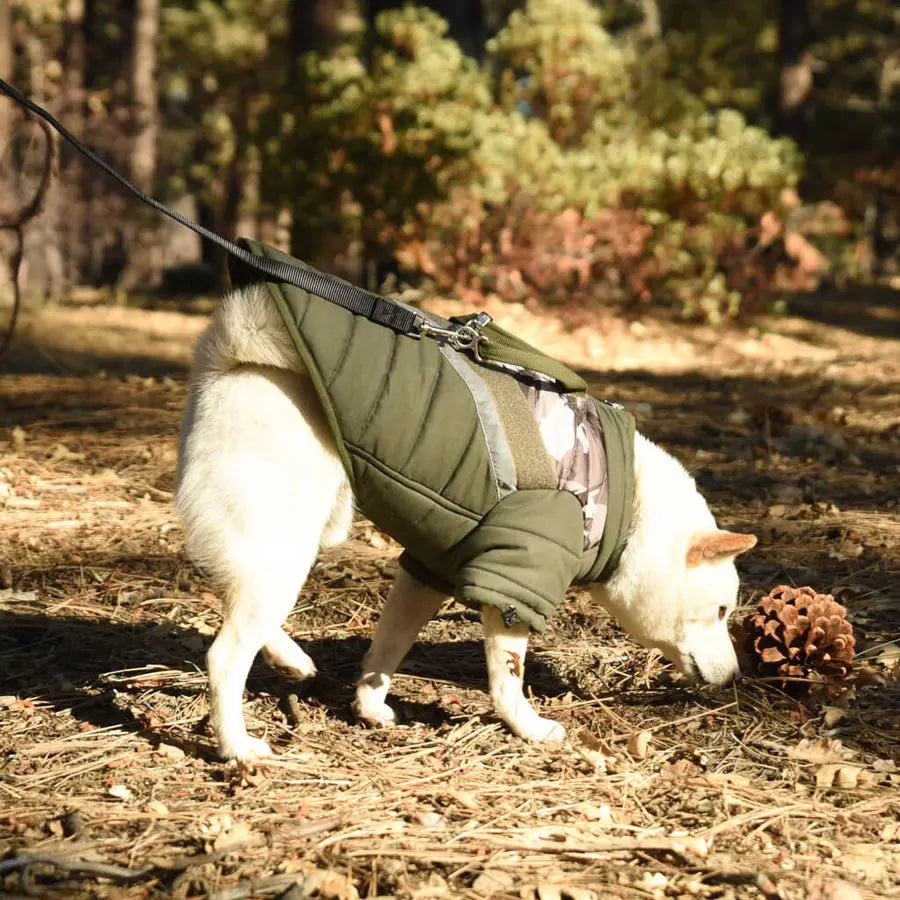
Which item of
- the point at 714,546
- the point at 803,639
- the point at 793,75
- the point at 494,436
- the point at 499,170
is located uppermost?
the point at 793,75

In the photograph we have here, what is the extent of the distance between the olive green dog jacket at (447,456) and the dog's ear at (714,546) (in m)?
0.26

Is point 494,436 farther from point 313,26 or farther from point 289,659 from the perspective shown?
point 313,26

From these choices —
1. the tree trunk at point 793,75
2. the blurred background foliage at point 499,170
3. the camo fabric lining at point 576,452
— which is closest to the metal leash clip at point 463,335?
the camo fabric lining at point 576,452

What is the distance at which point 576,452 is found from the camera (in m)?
2.91

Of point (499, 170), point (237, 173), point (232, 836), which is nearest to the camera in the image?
point (232, 836)

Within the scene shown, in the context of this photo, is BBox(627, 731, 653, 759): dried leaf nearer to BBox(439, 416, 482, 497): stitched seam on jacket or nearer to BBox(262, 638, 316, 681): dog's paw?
BBox(439, 416, 482, 497): stitched seam on jacket

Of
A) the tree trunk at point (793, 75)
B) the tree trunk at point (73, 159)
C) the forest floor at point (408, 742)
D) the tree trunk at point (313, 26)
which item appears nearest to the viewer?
the forest floor at point (408, 742)

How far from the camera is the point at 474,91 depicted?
941cm

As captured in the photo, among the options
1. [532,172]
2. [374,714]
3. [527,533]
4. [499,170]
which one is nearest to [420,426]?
[527,533]

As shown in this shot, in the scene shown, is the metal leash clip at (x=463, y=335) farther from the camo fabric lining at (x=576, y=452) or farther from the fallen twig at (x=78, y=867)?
the fallen twig at (x=78, y=867)

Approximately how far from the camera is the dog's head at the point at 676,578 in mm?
3025

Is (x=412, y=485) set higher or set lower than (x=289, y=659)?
higher

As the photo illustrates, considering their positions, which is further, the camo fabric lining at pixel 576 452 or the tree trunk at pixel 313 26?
the tree trunk at pixel 313 26

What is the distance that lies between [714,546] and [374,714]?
0.98m
